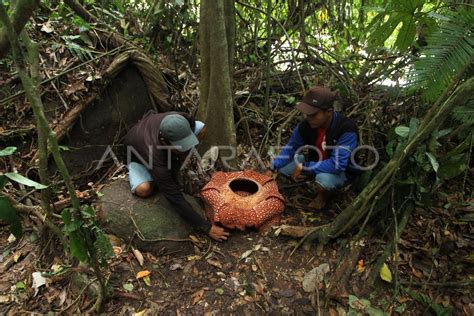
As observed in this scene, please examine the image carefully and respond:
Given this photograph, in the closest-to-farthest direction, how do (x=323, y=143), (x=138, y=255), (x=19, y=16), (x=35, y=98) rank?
(x=19, y=16), (x=35, y=98), (x=138, y=255), (x=323, y=143)

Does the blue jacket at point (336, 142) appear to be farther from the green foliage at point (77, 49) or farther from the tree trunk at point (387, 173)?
the green foliage at point (77, 49)

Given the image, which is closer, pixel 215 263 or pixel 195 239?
pixel 215 263

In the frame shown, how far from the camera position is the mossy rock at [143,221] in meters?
3.21

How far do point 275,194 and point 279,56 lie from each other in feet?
8.86

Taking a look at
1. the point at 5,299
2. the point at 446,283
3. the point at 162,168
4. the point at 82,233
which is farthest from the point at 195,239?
the point at 446,283

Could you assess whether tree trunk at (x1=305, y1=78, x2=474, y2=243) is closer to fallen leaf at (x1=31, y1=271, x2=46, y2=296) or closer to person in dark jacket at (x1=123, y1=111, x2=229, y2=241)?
person in dark jacket at (x1=123, y1=111, x2=229, y2=241)

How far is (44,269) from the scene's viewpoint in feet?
9.77

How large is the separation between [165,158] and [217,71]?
1110mm

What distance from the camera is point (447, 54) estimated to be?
2027mm

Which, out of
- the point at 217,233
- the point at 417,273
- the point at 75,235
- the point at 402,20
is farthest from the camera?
the point at 217,233

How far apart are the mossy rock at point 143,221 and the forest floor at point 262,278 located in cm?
10

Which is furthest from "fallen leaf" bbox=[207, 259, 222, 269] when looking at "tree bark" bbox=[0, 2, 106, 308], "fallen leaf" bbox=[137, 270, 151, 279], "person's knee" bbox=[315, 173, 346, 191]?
"person's knee" bbox=[315, 173, 346, 191]

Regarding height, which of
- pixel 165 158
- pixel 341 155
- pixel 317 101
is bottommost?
pixel 165 158

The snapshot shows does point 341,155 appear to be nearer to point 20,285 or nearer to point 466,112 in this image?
point 466,112
